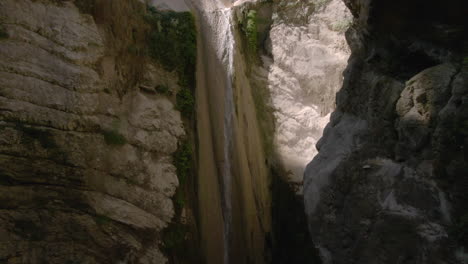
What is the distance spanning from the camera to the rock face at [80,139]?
505 cm

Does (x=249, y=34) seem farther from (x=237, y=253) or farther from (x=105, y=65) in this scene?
(x=237, y=253)

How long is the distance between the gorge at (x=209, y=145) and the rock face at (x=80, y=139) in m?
0.02

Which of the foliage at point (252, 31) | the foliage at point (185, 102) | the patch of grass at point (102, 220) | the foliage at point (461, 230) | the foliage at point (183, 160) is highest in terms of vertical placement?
the foliage at point (252, 31)

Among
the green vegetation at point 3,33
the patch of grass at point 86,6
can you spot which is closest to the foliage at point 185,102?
the patch of grass at point 86,6

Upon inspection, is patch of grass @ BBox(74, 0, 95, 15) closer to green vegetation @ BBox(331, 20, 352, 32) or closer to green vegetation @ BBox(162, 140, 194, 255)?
green vegetation @ BBox(162, 140, 194, 255)

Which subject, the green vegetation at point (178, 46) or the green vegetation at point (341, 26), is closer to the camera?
the green vegetation at point (178, 46)

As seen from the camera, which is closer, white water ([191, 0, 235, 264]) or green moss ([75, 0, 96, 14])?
green moss ([75, 0, 96, 14])

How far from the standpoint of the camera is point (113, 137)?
6.44 metres

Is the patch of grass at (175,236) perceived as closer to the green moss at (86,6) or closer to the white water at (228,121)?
the white water at (228,121)

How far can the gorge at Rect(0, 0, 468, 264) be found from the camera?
15.9ft

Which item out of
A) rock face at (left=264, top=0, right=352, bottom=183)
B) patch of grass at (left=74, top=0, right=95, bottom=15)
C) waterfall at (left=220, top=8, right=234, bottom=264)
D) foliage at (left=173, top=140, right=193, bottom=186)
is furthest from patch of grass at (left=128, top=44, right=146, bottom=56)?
rock face at (left=264, top=0, right=352, bottom=183)

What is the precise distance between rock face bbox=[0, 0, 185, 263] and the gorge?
0.8 inches

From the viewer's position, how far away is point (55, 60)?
20.2ft

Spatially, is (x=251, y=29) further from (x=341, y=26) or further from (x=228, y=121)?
(x=228, y=121)
